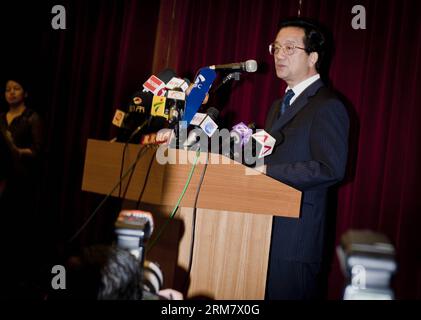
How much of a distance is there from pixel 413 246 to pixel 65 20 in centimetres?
329

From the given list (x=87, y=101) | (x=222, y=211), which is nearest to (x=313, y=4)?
(x=222, y=211)

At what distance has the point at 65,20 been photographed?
401 centimetres

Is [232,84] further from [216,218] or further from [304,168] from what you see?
[216,218]

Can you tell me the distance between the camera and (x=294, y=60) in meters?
1.95

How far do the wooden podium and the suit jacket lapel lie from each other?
1.51 feet

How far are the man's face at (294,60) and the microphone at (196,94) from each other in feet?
1.73

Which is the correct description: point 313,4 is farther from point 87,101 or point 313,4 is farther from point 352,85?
point 87,101

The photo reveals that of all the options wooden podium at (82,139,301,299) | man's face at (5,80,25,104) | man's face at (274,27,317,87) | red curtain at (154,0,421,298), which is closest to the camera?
wooden podium at (82,139,301,299)

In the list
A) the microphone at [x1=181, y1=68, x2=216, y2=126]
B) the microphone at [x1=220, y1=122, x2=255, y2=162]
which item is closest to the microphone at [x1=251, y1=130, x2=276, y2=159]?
the microphone at [x1=220, y1=122, x2=255, y2=162]

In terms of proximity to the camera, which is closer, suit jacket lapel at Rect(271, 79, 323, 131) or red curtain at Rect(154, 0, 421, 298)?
suit jacket lapel at Rect(271, 79, 323, 131)

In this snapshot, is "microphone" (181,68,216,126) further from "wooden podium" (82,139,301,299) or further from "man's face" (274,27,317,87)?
"man's face" (274,27,317,87)

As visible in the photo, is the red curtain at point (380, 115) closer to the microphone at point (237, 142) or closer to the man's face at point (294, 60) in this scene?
the man's face at point (294, 60)

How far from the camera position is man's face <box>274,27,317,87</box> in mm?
1949

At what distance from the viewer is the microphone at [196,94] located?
1529mm
